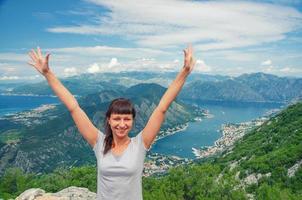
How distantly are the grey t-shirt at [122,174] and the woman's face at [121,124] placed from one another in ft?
0.72

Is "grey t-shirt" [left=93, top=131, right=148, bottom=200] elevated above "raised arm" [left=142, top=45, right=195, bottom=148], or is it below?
below

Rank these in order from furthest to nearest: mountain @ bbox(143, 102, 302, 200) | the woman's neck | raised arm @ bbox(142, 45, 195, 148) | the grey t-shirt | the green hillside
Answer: the green hillside, mountain @ bbox(143, 102, 302, 200), the woman's neck, raised arm @ bbox(142, 45, 195, 148), the grey t-shirt

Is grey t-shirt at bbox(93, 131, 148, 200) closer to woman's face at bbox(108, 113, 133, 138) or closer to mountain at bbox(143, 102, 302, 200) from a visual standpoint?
woman's face at bbox(108, 113, 133, 138)

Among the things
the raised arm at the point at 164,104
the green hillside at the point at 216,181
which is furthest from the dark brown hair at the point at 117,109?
the green hillside at the point at 216,181

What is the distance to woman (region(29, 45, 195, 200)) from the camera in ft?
16.0

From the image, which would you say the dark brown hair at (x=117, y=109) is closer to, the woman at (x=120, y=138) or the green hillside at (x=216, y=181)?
the woman at (x=120, y=138)

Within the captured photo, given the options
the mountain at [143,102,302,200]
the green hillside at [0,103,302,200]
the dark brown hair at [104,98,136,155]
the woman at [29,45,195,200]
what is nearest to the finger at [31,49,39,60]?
the woman at [29,45,195,200]

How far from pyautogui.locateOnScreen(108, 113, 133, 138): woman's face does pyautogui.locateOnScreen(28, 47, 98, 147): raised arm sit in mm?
266

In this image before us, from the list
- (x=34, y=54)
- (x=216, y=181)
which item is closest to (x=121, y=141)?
(x=34, y=54)

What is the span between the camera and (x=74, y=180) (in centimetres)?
5703

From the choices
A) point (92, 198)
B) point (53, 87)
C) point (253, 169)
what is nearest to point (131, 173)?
point (53, 87)

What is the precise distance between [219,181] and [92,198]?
771 inches

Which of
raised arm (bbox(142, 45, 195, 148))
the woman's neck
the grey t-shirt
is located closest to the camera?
the grey t-shirt

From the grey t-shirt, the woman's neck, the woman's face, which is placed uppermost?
the woman's face
